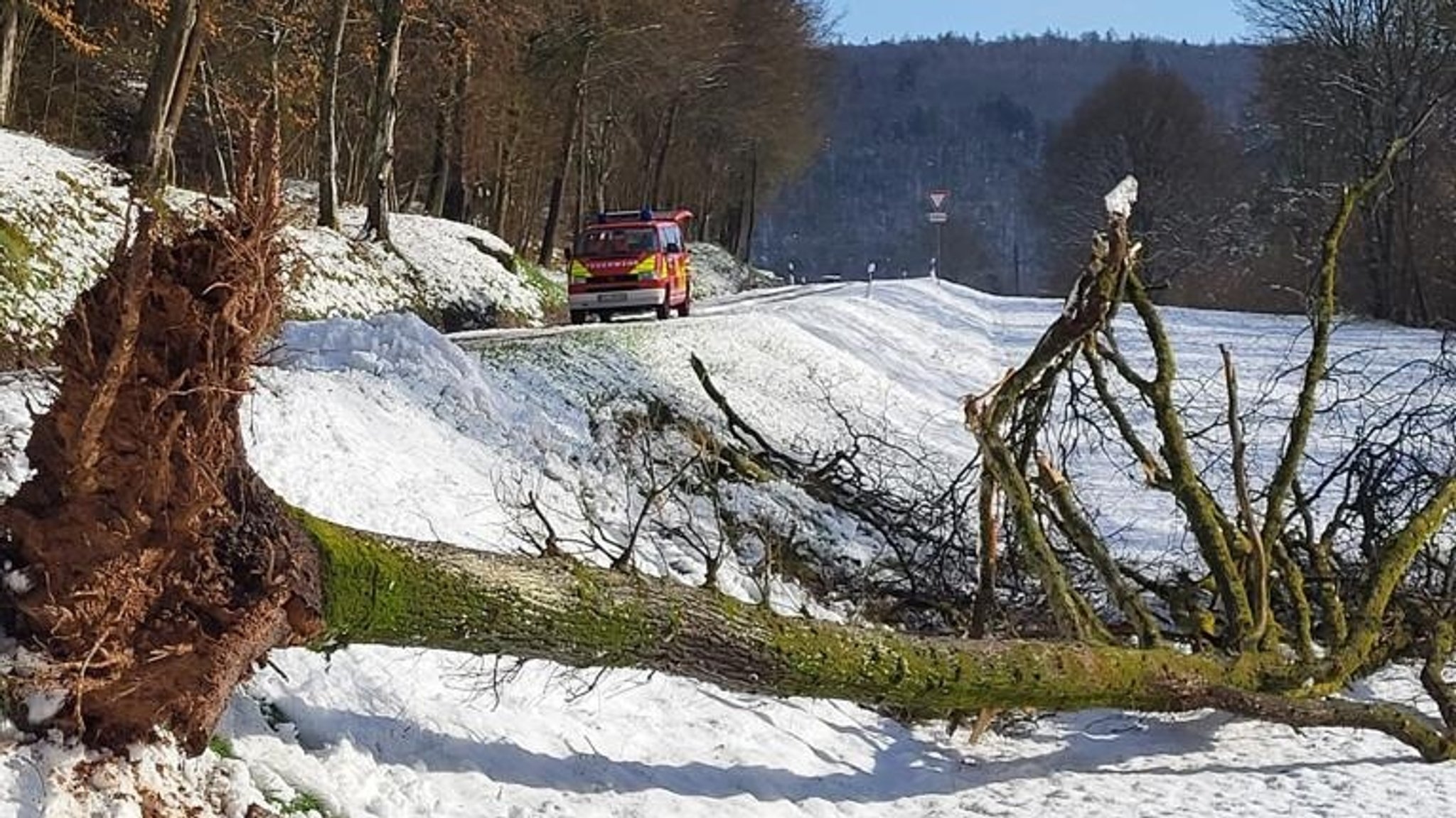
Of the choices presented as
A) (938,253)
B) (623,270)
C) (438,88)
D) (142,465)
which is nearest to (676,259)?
(623,270)

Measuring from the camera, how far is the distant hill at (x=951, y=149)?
12194cm

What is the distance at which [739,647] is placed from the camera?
5.57m

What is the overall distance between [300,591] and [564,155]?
2937cm

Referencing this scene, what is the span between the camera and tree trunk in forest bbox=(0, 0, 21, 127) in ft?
63.6

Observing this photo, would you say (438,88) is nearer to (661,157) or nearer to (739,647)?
(661,157)

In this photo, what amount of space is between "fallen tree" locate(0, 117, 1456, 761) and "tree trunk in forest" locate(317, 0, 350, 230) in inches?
653

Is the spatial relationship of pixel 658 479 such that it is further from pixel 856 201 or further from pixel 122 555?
pixel 856 201

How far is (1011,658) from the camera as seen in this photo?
6391 mm

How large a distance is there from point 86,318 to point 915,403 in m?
17.8

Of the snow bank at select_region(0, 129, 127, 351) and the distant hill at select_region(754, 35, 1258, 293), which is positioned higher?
the distant hill at select_region(754, 35, 1258, 293)

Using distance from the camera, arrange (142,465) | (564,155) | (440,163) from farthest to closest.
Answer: (564,155) < (440,163) < (142,465)

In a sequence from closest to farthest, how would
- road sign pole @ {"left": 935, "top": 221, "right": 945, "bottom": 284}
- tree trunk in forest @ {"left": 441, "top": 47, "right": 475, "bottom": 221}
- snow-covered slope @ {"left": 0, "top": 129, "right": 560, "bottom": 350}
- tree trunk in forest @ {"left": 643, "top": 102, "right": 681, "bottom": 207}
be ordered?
snow-covered slope @ {"left": 0, "top": 129, "right": 560, "bottom": 350}, tree trunk in forest @ {"left": 441, "top": 47, "right": 475, "bottom": 221}, tree trunk in forest @ {"left": 643, "top": 102, "right": 681, "bottom": 207}, road sign pole @ {"left": 935, "top": 221, "right": 945, "bottom": 284}

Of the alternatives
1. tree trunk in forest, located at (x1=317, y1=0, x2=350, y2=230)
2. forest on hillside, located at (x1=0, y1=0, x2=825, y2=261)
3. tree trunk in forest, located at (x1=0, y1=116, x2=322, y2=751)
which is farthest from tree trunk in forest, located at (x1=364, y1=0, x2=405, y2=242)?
tree trunk in forest, located at (x1=0, y1=116, x2=322, y2=751)

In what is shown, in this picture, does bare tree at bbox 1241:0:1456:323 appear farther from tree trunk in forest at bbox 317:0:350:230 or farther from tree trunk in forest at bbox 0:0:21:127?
tree trunk in forest at bbox 0:0:21:127
